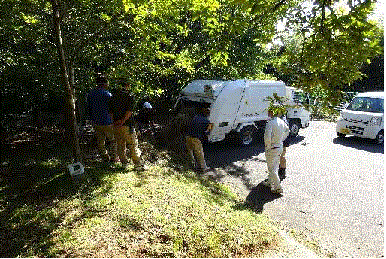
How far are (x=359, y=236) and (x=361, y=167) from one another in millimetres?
4354

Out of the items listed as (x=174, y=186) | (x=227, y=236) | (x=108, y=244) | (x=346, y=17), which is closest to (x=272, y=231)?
(x=227, y=236)

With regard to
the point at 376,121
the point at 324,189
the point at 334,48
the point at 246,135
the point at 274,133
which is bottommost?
the point at 324,189

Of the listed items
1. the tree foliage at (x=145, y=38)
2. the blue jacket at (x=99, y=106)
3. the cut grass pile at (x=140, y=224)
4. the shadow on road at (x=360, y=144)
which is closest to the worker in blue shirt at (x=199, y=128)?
the tree foliage at (x=145, y=38)

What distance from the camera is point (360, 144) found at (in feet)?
39.1

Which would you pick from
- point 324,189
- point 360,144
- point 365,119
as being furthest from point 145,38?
point 360,144

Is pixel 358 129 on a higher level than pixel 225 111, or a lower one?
lower

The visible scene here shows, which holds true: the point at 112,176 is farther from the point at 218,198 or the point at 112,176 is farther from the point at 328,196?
the point at 328,196

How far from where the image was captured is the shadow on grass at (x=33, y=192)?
424 centimetres

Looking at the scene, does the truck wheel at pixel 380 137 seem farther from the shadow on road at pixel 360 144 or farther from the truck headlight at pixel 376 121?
the truck headlight at pixel 376 121

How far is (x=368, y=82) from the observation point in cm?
2759

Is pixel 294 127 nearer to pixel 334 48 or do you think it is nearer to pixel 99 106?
pixel 99 106

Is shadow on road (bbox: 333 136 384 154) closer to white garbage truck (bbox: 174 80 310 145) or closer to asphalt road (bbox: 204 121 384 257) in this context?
asphalt road (bbox: 204 121 384 257)

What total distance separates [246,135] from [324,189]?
435 centimetres

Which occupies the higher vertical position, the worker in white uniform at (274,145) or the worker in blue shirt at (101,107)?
the worker in blue shirt at (101,107)
